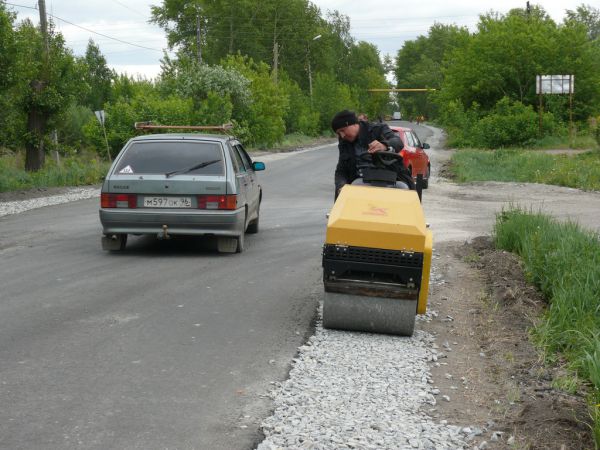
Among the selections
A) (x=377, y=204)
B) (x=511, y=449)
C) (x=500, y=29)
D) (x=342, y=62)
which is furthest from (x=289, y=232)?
(x=342, y=62)

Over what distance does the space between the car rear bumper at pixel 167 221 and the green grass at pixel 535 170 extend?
15.2 metres

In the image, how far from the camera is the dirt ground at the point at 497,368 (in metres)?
4.80

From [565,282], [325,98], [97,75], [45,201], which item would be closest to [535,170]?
[45,201]

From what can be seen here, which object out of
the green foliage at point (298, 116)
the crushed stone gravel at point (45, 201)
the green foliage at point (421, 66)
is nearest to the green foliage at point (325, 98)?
the green foliage at point (298, 116)

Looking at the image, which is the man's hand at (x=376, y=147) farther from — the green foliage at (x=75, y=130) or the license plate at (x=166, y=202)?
the green foliage at (x=75, y=130)

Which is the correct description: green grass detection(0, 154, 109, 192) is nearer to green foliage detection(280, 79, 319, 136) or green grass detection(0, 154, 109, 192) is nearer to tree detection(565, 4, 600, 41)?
green foliage detection(280, 79, 319, 136)

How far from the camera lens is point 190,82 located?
45.3 m

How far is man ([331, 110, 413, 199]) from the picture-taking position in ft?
25.3

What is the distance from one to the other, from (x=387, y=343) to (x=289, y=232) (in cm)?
684

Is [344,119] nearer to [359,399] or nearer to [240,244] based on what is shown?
[359,399]

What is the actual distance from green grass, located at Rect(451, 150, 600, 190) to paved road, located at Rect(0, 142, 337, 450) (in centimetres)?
1395

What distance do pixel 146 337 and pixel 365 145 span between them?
2682 millimetres

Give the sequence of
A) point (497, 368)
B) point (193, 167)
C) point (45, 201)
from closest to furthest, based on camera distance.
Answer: point (497, 368)
point (193, 167)
point (45, 201)

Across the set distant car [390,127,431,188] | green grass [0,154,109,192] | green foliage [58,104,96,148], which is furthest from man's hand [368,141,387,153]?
green foliage [58,104,96,148]
